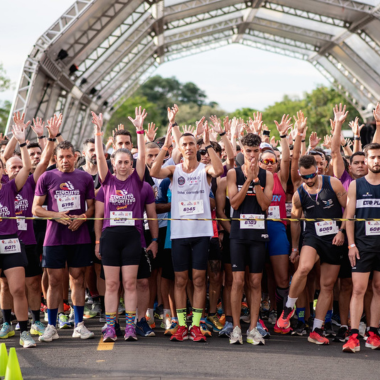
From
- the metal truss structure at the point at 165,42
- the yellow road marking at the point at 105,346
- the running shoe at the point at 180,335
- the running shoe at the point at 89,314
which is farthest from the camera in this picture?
the metal truss structure at the point at 165,42

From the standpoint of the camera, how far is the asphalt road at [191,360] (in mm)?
5461

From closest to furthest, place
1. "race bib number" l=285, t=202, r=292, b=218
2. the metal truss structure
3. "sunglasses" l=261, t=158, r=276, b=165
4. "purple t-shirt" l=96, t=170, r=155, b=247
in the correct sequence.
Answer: "purple t-shirt" l=96, t=170, r=155, b=247, "sunglasses" l=261, t=158, r=276, b=165, "race bib number" l=285, t=202, r=292, b=218, the metal truss structure

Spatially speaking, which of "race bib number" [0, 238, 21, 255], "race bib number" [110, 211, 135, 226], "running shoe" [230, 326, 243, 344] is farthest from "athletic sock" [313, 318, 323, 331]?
"race bib number" [0, 238, 21, 255]

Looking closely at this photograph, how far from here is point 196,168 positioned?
23.2ft

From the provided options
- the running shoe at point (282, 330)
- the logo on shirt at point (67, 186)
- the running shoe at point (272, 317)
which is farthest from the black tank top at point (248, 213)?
the logo on shirt at point (67, 186)

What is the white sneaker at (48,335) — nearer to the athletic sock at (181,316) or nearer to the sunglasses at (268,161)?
the athletic sock at (181,316)

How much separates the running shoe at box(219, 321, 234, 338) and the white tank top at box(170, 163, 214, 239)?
46.0 inches

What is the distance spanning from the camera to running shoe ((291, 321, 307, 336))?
7.39 m

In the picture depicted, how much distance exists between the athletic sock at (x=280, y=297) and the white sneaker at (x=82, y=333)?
2.39 m

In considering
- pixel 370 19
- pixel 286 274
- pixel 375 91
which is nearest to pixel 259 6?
pixel 370 19

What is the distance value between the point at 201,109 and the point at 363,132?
82094 millimetres

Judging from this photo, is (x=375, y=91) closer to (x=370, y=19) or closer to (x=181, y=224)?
(x=370, y=19)

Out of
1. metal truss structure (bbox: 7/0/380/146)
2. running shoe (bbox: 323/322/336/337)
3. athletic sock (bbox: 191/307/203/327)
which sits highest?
metal truss structure (bbox: 7/0/380/146)

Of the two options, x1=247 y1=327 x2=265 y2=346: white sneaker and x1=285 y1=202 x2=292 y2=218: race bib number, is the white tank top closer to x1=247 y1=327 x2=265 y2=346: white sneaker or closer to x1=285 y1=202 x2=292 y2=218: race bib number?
x1=247 y1=327 x2=265 y2=346: white sneaker
